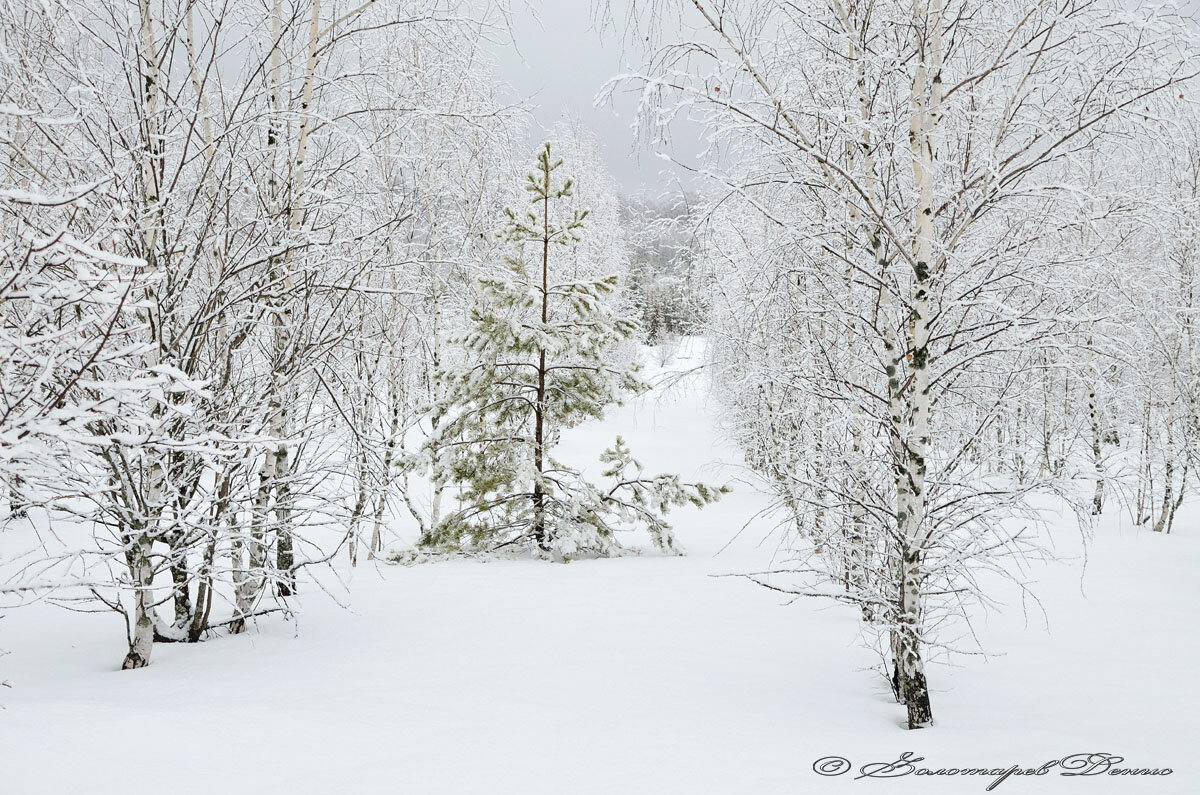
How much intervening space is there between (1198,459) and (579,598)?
1075 cm

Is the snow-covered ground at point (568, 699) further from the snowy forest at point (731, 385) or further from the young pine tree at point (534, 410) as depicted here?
the young pine tree at point (534, 410)

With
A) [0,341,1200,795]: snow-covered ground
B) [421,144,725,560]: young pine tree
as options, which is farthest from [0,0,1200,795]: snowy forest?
[421,144,725,560]: young pine tree

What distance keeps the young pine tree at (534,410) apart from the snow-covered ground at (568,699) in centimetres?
150

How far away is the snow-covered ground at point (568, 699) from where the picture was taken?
3088 mm

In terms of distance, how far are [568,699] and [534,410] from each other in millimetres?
5150

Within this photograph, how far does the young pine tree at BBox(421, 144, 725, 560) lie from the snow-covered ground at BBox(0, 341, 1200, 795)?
1.50 metres

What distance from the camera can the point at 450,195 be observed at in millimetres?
12031

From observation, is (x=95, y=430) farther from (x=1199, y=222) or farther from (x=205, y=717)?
(x=1199, y=222)

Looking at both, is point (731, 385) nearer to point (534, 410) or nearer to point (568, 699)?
point (568, 699)

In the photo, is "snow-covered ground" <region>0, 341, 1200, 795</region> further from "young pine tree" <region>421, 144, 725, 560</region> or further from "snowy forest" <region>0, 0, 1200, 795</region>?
"young pine tree" <region>421, 144, 725, 560</region>

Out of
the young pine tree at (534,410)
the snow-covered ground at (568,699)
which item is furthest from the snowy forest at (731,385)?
the young pine tree at (534,410)

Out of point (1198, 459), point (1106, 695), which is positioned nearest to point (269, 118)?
point (1106, 695)

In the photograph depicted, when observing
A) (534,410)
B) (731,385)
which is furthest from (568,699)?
(534,410)

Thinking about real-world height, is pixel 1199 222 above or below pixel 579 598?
above
